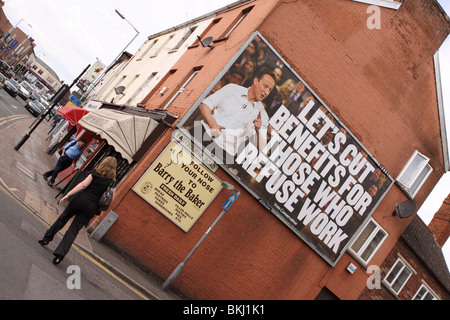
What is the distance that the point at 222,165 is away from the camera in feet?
36.8

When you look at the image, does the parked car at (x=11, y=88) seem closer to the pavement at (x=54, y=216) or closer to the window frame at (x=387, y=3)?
the pavement at (x=54, y=216)

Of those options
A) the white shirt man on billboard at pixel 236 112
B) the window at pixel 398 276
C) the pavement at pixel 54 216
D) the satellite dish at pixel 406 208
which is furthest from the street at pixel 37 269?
the window at pixel 398 276

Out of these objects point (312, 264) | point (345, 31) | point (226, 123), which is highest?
point (345, 31)

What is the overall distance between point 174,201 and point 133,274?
97.4 inches

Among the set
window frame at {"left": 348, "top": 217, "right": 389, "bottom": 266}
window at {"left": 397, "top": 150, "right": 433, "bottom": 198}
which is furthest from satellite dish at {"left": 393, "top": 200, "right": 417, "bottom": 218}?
window frame at {"left": 348, "top": 217, "right": 389, "bottom": 266}

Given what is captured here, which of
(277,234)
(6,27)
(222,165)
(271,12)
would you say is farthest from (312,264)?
(6,27)

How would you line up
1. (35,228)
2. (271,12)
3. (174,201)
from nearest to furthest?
(35,228)
(174,201)
(271,12)

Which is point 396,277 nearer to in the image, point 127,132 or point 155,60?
point 127,132

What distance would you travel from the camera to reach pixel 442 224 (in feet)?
74.8

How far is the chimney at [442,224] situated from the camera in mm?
22562

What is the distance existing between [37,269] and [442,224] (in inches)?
957

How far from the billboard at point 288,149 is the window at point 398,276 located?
4739 mm

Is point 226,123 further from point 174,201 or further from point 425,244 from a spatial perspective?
→ point 425,244
